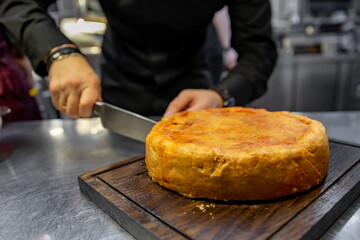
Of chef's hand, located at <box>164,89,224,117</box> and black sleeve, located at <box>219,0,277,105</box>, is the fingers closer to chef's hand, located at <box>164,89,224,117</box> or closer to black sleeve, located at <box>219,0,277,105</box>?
chef's hand, located at <box>164,89,224,117</box>

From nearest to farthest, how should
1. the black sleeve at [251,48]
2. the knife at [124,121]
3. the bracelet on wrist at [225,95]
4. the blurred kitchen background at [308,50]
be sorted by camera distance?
the knife at [124,121] → the bracelet on wrist at [225,95] → the black sleeve at [251,48] → the blurred kitchen background at [308,50]

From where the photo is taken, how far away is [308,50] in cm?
453

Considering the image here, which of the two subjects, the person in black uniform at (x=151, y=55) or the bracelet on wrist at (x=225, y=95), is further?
the bracelet on wrist at (x=225, y=95)

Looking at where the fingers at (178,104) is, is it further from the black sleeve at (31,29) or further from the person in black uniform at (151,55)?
the black sleeve at (31,29)

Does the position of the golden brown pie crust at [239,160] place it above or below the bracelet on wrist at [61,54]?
below

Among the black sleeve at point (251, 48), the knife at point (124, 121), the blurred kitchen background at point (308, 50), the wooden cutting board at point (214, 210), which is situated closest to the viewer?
the wooden cutting board at point (214, 210)

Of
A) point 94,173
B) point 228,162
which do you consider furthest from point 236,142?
point 94,173

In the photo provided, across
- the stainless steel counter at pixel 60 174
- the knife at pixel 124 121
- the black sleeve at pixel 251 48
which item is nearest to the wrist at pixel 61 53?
the knife at pixel 124 121

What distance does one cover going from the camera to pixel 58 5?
332 centimetres

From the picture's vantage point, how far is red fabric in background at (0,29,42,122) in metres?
1.81

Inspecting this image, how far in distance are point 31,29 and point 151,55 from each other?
0.56m

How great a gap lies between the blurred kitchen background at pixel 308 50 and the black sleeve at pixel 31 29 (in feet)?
5.40

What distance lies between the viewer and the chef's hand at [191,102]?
3.75ft

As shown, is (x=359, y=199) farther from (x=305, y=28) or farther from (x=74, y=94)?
(x=305, y=28)
